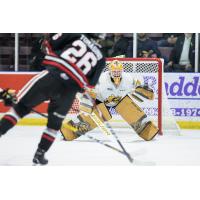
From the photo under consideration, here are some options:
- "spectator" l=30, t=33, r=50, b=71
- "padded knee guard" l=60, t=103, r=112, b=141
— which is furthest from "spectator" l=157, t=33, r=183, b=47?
"spectator" l=30, t=33, r=50, b=71

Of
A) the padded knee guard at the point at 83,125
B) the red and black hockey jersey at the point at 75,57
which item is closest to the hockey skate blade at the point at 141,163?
the padded knee guard at the point at 83,125

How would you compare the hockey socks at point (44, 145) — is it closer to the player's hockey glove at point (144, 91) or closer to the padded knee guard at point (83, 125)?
the padded knee guard at point (83, 125)

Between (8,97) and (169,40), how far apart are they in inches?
47.4

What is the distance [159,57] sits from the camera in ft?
12.9

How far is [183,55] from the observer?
157 inches

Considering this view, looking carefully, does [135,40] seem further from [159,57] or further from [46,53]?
[46,53]

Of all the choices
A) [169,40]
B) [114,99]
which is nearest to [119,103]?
[114,99]

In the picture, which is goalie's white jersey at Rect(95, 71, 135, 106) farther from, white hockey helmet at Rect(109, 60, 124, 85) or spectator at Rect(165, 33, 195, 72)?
Answer: spectator at Rect(165, 33, 195, 72)

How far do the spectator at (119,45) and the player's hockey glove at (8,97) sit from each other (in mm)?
709

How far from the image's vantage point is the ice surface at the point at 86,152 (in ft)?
10.3

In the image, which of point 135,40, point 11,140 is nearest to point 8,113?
point 11,140

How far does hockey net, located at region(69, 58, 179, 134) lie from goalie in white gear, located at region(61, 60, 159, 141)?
8 centimetres

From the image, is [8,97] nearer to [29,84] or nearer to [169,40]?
[29,84]

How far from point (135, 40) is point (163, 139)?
0.64 metres
